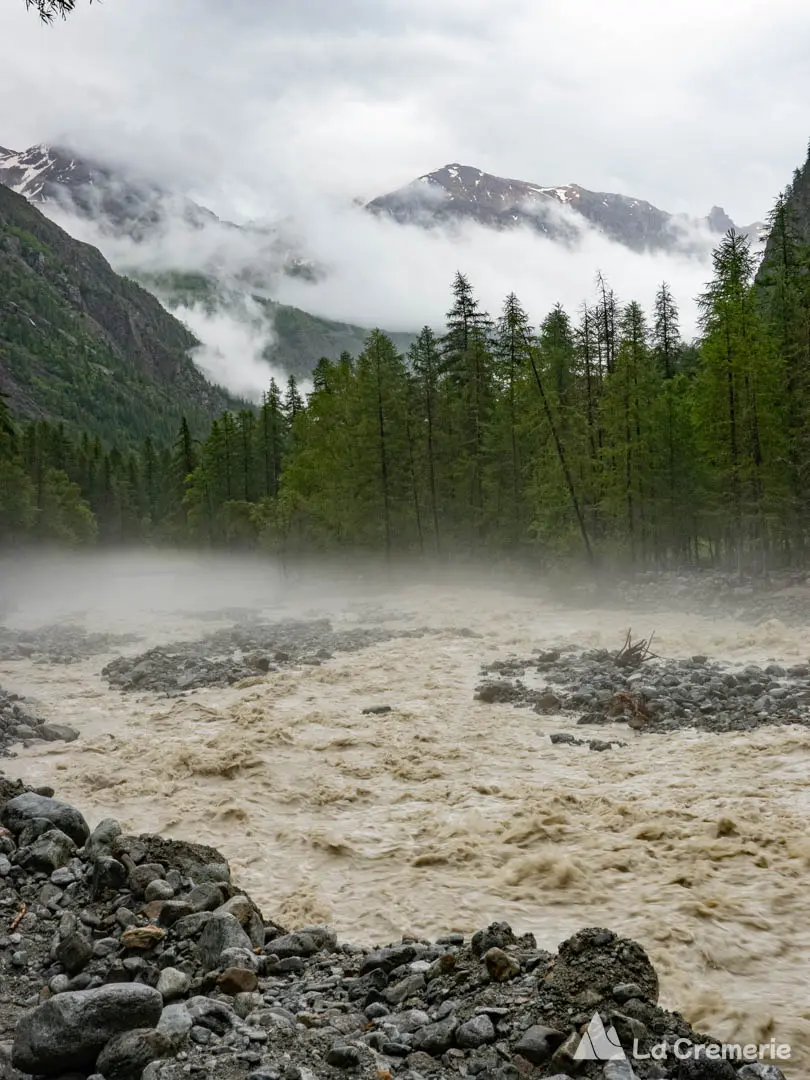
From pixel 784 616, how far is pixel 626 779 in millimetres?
15101

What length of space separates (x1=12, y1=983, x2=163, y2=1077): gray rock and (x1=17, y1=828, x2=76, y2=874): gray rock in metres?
3.43

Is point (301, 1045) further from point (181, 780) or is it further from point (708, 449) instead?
point (708, 449)

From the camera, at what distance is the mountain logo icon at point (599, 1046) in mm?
4488

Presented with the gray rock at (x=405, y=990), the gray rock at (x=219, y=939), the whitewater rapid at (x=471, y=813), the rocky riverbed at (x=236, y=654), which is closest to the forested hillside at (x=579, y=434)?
the rocky riverbed at (x=236, y=654)

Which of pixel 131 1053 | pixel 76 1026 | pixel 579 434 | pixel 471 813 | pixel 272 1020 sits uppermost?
pixel 579 434

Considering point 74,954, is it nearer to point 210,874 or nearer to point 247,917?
point 247,917

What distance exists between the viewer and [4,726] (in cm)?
1523

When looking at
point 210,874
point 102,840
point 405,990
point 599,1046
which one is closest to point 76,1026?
point 405,990

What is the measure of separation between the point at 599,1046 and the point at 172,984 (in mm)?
2998

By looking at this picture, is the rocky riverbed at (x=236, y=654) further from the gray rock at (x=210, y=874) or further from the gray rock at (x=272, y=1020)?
the gray rock at (x=272, y=1020)

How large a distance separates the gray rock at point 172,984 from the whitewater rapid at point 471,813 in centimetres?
242

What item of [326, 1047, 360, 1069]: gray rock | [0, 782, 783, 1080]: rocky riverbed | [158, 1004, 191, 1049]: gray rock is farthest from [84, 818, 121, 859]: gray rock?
[326, 1047, 360, 1069]: gray rock

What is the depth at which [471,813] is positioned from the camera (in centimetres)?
1073

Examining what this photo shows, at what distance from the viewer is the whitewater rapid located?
745 cm
